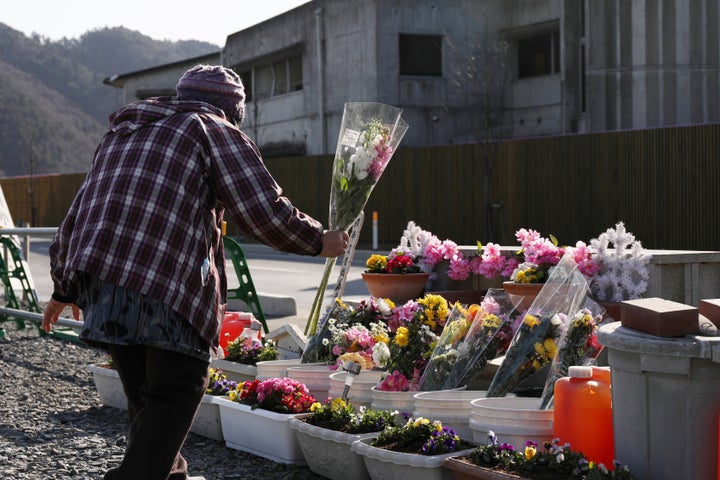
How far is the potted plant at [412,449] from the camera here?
456cm

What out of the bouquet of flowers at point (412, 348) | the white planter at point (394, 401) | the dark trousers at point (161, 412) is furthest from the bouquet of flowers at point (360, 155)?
the dark trousers at point (161, 412)

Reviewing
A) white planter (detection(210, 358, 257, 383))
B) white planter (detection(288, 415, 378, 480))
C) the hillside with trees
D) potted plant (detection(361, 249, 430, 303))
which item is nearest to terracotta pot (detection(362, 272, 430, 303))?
potted plant (detection(361, 249, 430, 303))

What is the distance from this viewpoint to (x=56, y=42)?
406 feet

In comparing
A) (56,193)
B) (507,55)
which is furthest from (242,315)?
(56,193)

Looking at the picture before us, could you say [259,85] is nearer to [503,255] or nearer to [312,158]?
[312,158]

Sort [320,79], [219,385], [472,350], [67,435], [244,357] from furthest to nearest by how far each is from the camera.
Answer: [320,79] < [244,357] < [67,435] < [219,385] < [472,350]

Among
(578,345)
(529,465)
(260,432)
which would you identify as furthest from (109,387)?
(529,465)

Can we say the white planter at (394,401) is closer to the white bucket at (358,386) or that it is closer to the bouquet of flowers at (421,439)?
the white bucket at (358,386)

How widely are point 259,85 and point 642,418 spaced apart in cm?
3715

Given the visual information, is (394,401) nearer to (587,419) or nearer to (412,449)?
(412,449)

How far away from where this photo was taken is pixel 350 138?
6.13 meters

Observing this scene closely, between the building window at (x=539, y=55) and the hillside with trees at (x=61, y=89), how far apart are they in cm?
5349

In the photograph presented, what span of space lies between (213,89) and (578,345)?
2056 mm

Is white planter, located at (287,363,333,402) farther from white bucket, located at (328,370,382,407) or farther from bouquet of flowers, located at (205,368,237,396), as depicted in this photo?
bouquet of flowers, located at (205,368,237,396)
